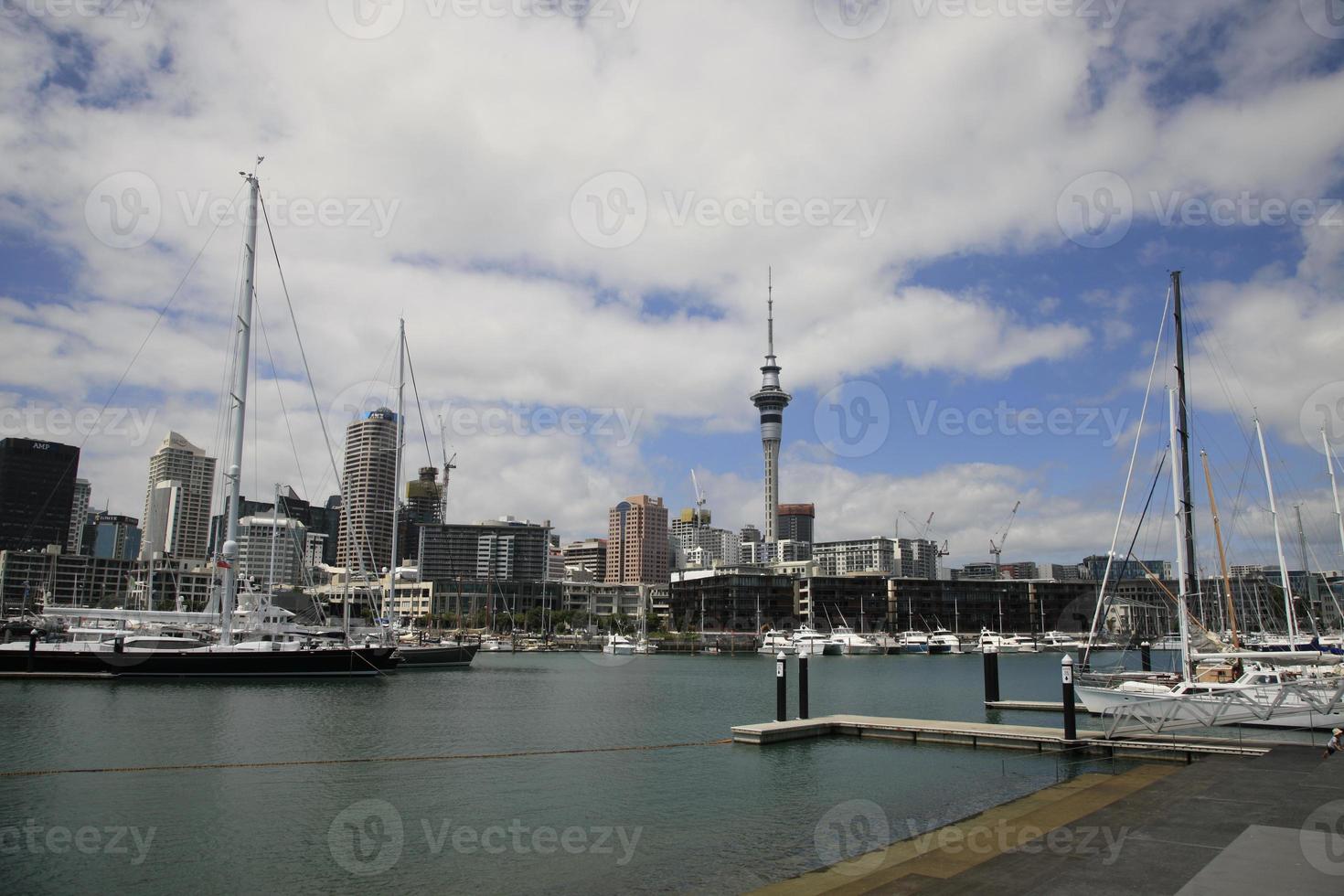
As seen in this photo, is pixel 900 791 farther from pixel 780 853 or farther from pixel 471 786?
pixel 471 786

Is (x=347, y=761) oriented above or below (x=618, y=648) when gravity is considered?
above

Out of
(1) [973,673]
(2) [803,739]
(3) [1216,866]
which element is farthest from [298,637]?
(3) [1216,866]

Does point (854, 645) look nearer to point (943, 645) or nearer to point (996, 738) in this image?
point (943, 645)

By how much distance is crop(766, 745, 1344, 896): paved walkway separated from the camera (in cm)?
1484

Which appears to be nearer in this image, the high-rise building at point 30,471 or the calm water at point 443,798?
the calm water at point 443,798

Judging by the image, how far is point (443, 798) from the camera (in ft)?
97.3

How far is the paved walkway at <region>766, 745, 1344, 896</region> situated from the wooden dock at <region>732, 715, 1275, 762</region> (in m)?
5.73

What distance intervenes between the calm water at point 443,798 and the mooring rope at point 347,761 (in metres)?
0.82

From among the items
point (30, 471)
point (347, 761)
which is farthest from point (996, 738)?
point (30, 471)

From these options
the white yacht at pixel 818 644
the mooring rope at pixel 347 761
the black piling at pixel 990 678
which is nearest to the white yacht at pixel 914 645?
the white yacht at pixel 818 644

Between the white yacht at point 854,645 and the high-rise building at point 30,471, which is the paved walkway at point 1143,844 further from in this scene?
the high-rise building at point 30,471

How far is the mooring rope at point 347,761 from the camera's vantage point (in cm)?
3222

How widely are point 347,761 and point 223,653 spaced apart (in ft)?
145

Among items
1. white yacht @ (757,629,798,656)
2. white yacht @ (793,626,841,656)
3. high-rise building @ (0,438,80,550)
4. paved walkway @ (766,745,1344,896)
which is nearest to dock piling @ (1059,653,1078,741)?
paved walkway @ (766,745,1344,896)
